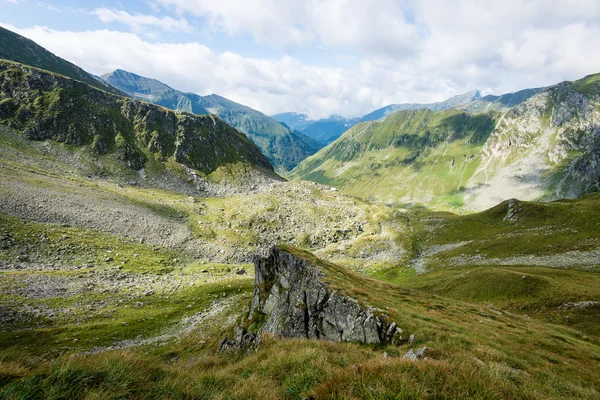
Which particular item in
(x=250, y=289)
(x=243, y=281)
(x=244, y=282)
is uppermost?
(x=250, y=289)

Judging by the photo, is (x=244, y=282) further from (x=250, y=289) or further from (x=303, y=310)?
(x=303, y=310)

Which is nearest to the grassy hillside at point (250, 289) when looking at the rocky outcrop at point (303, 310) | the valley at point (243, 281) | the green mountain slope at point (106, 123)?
the valley at point (243, 281)

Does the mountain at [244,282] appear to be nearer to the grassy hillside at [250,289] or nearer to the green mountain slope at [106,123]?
the grassy hillside at [250,289]

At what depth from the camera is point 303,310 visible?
84.7 ft

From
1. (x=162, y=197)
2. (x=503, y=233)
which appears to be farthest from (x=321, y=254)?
(x=162, y=197)

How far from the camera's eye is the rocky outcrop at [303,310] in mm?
20156

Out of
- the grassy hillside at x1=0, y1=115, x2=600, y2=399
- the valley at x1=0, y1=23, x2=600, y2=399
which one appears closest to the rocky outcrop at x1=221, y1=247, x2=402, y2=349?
the valley at x1=0, y1=23, x2=600, y2=399

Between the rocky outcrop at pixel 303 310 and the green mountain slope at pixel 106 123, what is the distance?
128107 mm

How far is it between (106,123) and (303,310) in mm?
161752

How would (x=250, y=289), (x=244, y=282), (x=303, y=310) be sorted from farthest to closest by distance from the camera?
(x=244, y=282) < (x=250, y=289) < (x=303, y=310)

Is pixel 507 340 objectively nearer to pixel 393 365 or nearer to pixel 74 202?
pixel 393 365

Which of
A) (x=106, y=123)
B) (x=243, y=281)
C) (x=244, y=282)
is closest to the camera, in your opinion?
(x=244, y=282)

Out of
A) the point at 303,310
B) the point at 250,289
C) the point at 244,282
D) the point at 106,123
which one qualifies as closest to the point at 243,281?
the point at 244,282

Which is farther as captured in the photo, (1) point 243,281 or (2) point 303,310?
(1) point 243,281
